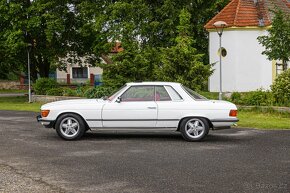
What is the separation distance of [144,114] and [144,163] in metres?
2.87

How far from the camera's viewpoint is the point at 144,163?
8.97 meters

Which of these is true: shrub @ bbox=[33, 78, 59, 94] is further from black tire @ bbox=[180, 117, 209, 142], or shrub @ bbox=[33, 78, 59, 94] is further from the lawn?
black tire @ bbox=[180, 117, 209, 142]

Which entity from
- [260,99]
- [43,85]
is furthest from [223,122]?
[43,85]

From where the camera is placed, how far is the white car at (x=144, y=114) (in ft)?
38.1

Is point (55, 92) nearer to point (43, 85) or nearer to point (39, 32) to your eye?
point (43, 85)

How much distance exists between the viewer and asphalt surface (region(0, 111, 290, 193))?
7199mm

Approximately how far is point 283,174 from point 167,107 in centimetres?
431

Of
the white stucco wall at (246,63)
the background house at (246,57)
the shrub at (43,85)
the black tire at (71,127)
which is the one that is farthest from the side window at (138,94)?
the shrub at (43,85)

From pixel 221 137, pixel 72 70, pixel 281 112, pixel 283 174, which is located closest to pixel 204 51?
pixel 281 112

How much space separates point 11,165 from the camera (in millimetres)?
8789

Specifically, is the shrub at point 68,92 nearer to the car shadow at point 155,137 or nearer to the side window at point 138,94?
the car shadow at point 155,137

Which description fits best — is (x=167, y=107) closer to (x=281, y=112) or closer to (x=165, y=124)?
(x=165, y=124)

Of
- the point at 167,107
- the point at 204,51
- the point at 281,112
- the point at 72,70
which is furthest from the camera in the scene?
the point at 72,70

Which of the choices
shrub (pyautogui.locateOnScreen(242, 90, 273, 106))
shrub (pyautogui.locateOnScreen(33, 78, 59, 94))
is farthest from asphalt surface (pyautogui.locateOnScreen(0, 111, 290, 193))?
shrub (pyautogui.locateOnScreen(33, 78, 59, 94))
